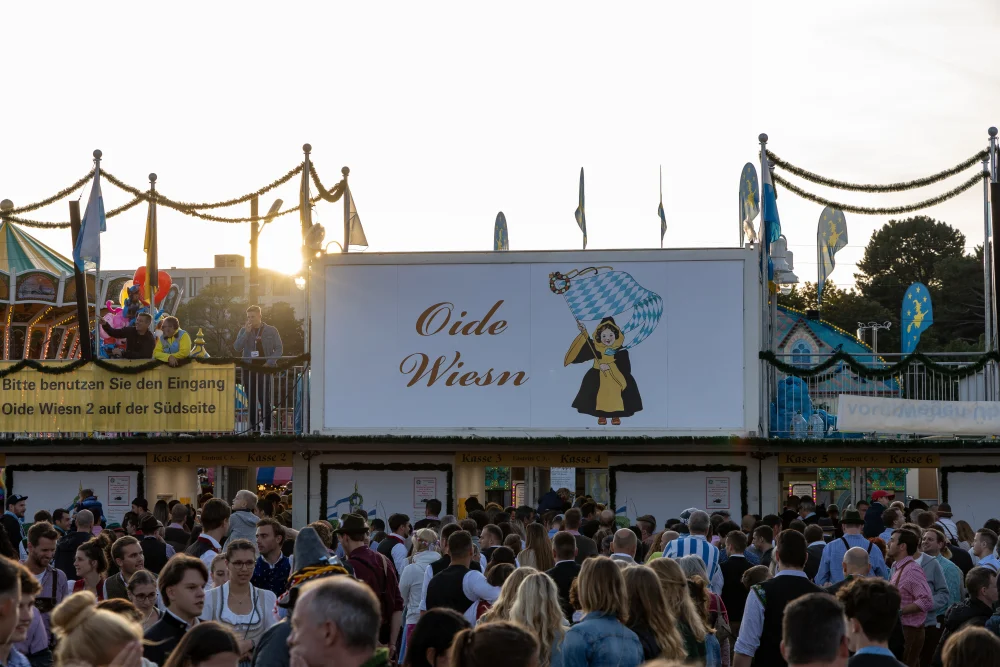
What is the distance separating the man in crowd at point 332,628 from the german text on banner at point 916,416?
1881 centimetres

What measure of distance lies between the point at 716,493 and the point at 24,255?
19537 millimetres

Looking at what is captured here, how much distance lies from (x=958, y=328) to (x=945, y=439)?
4786 cm

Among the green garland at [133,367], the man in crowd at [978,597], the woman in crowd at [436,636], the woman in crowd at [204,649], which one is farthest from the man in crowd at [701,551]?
the green garland at [133,367]

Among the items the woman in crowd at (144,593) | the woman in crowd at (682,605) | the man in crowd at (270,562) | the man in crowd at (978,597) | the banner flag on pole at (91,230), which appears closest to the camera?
the woman in crowd at (682,605)

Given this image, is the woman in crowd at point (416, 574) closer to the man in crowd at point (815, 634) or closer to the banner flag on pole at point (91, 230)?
Answer: the man in crowd at point (815, 634)

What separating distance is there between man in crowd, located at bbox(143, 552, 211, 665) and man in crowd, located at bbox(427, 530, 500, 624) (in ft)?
9.61

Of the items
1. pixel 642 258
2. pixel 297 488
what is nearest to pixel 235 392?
pixel 297 488

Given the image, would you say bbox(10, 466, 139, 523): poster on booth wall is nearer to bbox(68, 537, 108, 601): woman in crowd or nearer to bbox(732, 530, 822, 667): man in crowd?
bbox(68, 537, 108, 601): woman in crowd

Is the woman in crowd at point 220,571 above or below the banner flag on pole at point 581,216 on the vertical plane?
below

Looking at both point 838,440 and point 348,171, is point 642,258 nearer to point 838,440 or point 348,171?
point 838,440

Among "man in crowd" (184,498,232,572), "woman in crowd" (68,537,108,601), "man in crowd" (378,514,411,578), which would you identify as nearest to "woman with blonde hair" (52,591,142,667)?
"woman in crowd" (68,537,108,601)

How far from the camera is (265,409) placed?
949 inches

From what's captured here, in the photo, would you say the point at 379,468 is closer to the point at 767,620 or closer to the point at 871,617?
the point at 767,620

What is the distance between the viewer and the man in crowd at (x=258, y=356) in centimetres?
2403
